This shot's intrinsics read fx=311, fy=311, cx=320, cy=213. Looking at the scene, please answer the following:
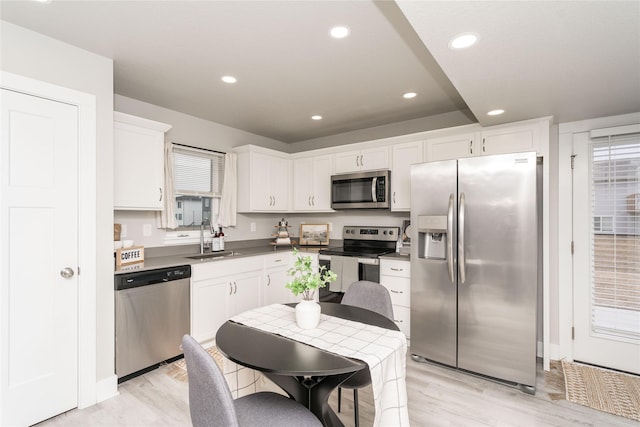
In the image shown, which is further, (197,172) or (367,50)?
(197,172)

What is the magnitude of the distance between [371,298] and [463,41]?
1683mm

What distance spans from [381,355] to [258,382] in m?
0.87

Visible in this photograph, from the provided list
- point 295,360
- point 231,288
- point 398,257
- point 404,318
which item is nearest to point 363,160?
point 398,257

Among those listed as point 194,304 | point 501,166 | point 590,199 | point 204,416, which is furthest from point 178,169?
point 590,199

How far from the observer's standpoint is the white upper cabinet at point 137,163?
2.70 metres

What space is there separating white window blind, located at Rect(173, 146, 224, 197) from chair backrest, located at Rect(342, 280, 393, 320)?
2398 millimetres

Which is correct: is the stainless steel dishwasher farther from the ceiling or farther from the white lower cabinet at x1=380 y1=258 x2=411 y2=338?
the white lower cabinet at x1=380 y1=258 x2=411 y2=338

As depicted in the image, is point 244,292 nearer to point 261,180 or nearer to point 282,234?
point 282,234

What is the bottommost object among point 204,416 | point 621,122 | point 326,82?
point 204,416

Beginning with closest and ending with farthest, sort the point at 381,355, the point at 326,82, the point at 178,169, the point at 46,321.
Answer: the point at 381,355 → the point at 46,321 → the point at 326,82 → the point at 178,169

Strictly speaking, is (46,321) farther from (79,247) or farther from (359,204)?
(359,204)

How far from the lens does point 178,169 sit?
11.8ft

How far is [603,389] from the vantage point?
2504mm

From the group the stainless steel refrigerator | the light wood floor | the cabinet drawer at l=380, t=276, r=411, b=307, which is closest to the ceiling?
the stainless steel refrigerator
